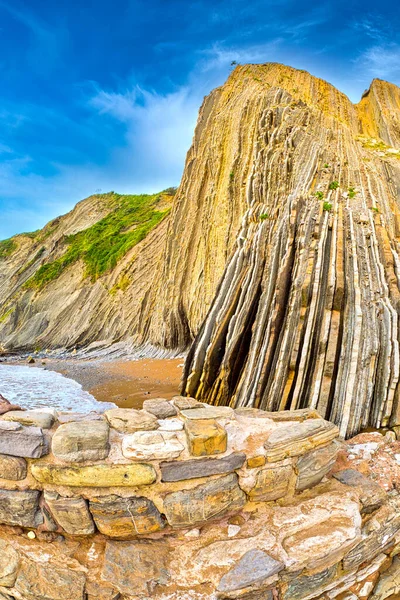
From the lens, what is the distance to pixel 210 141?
67.6 feet

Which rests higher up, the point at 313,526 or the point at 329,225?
the point at 329,225

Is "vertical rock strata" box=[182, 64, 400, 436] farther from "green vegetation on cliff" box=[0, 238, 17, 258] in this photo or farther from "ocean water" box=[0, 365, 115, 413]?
"green vegetation on cliff" box=[0, 238, 17, 258]

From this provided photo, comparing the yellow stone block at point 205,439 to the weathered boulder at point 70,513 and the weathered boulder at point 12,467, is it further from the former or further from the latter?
the weathered boulder at point 12,467

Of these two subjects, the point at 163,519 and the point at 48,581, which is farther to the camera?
the point at 163,519

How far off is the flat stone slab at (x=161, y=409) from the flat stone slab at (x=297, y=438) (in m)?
1.06

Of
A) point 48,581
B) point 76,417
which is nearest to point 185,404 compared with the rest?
point 76,417

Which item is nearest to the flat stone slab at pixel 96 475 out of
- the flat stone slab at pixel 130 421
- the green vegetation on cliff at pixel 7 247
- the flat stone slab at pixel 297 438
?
the flat stone slab at pixel 130 421

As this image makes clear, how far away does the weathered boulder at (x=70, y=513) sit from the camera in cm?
294

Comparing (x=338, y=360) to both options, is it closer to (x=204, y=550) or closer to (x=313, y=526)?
(x=313, y=526)

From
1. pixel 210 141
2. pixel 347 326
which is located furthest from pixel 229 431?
pixel 210 141

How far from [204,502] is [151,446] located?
68cm

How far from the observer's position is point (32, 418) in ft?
11.0

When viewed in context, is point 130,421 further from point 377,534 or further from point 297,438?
point 377,534

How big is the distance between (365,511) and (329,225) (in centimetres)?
702
